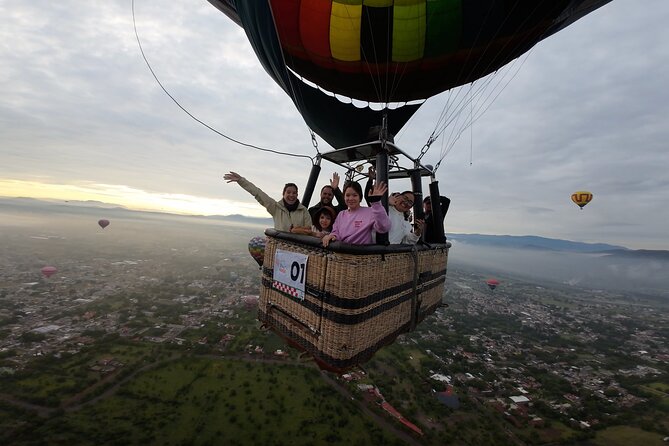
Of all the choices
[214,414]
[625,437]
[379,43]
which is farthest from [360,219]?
[625,437]

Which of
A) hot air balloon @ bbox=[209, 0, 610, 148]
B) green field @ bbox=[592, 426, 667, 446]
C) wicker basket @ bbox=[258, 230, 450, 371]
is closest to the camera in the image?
wicker basket @ bbox=[258, 230, 450, 371]

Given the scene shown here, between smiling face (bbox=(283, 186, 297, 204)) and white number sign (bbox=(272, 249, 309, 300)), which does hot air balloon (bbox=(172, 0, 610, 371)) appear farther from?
smiling face (bbox=(283, 186, 297, 204))

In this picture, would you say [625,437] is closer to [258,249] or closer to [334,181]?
[334,181]

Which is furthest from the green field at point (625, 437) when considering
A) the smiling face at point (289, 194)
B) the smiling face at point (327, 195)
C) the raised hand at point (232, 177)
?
the raised hand at point (232, 177)

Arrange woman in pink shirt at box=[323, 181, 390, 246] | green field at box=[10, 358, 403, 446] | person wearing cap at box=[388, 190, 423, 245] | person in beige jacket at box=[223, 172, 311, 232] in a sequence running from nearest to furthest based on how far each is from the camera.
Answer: woman in pink shirt at box=[323, 181, 390, 246]
person wearing cap at box=[388, 190, 423, 245]
person in beige jacket at box=[223, 172, 311, 232]
green field at box=[10, 358, 403, 446]

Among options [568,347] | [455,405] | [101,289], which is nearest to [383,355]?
[455,405]

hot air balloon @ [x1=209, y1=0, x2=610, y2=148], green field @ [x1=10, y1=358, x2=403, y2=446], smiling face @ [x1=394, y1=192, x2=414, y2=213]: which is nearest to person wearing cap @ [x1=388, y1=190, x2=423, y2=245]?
smiling face @ [x1=394, y1=192, x2=414, y2=213]

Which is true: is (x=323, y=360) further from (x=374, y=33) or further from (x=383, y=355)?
(x=383, y=355)
